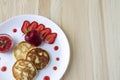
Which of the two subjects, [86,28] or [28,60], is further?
[86,28]

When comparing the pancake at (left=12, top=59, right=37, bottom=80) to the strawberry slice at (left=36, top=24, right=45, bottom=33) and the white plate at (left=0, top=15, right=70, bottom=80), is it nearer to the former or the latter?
the white plate at (left=0, top=15, right=70, bottom=80)

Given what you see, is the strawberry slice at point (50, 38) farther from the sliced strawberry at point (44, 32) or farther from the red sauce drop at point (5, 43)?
the red sauce drop at point (5, 43)

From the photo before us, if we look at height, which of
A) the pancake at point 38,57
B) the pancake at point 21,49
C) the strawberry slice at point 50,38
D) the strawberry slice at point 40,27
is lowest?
the pancake at point 38,57

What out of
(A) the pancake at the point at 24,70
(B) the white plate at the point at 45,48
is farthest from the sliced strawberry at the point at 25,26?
(A) the pancake at the point at 24,70

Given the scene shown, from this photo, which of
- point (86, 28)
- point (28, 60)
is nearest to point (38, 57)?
point (28, 60)

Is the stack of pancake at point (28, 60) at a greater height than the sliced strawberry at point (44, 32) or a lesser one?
lesser

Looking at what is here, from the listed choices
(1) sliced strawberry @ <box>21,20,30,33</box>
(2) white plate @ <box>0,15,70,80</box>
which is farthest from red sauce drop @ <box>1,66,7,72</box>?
(1) sliced strawberry @ <box>21,20,30,33</box>

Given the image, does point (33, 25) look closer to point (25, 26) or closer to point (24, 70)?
point (25, 26)

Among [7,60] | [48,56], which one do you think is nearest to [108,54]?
[48,56]
